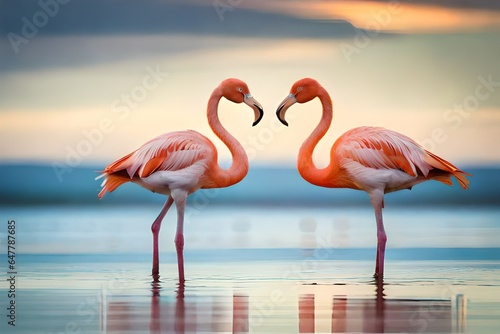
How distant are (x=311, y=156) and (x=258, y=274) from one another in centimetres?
94

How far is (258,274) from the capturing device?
6488mm

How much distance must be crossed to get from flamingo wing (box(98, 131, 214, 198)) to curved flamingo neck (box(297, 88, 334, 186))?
680 millimetres

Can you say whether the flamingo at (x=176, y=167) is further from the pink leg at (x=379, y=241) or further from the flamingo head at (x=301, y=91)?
the pink leg at (x=379, y=241)

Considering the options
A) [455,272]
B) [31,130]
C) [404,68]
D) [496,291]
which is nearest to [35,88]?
[31,130]

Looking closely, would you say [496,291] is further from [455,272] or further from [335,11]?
[335,11]

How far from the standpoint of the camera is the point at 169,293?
550 cm

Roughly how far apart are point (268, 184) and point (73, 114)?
229 centimetres

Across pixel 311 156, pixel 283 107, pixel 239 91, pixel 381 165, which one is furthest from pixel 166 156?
pixel 381 165

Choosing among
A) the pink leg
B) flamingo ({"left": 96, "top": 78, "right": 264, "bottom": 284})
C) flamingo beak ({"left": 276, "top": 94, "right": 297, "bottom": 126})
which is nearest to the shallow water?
the pink leg

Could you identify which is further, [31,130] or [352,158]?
[31,130]

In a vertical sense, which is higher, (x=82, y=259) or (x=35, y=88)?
(x=35, y=88)

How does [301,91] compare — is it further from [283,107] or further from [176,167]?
[176,167]

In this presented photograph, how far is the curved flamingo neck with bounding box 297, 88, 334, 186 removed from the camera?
22.4 ft

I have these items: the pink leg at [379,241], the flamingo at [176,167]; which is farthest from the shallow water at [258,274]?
the flamingo at [176,167]
